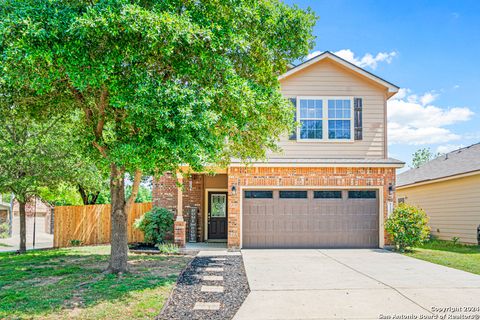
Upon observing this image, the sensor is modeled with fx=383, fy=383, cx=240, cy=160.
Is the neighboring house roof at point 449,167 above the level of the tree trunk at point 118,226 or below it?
above

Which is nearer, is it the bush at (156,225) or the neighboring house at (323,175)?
the neighboring house at (323,175)

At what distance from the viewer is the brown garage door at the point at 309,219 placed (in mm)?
12875

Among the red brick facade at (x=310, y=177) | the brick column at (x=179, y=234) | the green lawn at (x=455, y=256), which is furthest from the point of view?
the red brick facade at (x=310, y=177)

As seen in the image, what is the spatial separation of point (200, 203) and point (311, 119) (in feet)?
17.8

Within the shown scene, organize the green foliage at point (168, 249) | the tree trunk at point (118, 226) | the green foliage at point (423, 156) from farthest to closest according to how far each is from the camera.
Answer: the green foliage at point (423, 156), the green foliage at point (168, 249), the tree trunk at point (118, 226)

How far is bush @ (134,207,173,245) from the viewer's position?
13.1 metres

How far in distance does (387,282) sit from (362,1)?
9125 mm

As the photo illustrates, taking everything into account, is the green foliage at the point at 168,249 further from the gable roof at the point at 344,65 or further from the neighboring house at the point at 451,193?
the neighboring house at the point at 451,193

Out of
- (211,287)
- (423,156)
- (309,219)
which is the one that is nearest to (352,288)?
(211,287)

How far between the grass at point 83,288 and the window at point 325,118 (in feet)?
20.7

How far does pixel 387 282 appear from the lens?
24.6ft

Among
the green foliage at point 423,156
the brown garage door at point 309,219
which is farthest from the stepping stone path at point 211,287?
the green foliage at point 423,156

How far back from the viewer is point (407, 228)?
12102mm

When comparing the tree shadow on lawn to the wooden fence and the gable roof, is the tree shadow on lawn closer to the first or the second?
the gable roof
